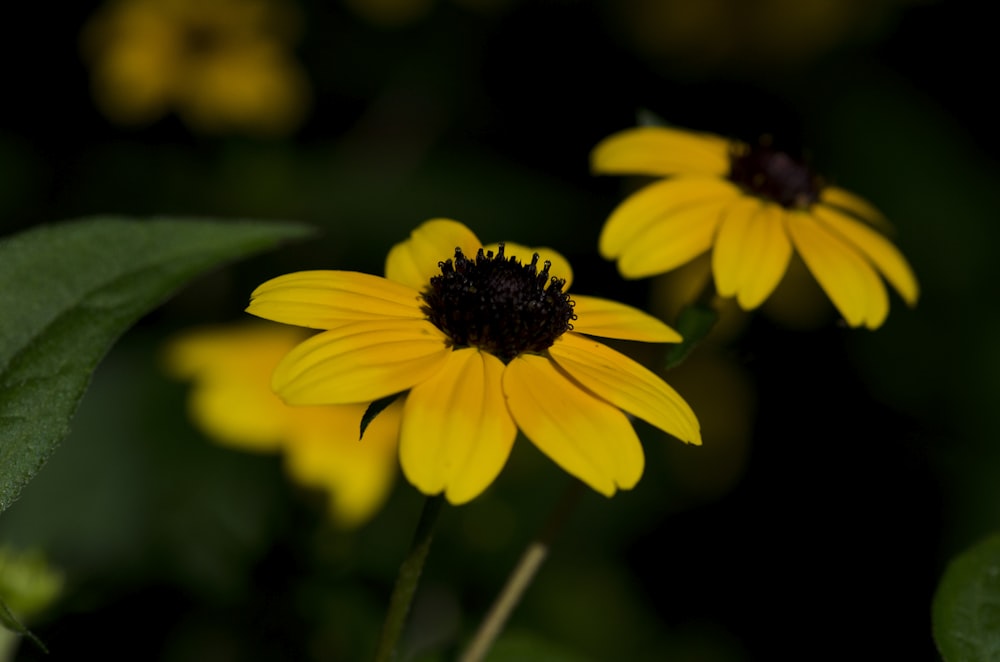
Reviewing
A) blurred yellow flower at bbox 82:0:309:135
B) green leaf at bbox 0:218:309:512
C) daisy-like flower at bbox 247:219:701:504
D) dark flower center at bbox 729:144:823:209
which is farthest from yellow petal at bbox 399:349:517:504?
blurred yellow flower at bbox 82:0:309:135

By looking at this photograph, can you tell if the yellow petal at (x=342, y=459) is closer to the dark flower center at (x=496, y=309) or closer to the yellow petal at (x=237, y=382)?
the yellow petal at (x=237, y=382)

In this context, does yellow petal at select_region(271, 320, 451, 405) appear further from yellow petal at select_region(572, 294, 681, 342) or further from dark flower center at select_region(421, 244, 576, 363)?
yellow petal at select_region(572, 294, 681, 342)

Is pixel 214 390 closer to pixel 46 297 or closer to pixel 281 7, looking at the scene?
pixel 46 297

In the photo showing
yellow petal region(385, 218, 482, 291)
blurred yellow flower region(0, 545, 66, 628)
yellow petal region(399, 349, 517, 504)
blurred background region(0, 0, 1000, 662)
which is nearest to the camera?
yellow petal region(399, 349, 517, 504)

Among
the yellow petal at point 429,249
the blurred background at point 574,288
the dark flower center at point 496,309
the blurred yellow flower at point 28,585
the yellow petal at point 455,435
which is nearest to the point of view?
the yellow petal at point 455,435

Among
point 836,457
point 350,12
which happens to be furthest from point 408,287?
point 350,12

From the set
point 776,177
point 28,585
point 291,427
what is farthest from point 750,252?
point 291,427

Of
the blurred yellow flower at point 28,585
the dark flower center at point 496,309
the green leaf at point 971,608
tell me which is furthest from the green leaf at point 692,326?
the blurred yellow flower at point 28,585
